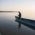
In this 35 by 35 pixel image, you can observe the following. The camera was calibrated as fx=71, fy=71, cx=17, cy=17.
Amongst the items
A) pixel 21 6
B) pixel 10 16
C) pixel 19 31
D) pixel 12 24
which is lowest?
pixel 19 31

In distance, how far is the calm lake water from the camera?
1101mm

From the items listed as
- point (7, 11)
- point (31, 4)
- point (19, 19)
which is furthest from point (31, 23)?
point (7, 11)

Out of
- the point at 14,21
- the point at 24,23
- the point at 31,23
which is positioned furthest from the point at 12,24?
the point at 31,23

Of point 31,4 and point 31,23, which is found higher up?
point 31,4

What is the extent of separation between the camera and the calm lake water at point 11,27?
3.61 feet

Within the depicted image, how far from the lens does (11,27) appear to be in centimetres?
112

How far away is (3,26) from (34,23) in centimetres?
48

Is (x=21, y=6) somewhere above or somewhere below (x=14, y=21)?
above

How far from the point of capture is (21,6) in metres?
1.14

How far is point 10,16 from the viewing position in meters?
1.11

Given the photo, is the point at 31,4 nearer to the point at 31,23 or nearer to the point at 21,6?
the point at 21,6

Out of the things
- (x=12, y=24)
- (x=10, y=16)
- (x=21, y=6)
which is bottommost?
(x=12, y=24)

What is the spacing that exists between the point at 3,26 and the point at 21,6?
43cm

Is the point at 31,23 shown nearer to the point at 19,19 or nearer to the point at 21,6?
the point at 19,19
